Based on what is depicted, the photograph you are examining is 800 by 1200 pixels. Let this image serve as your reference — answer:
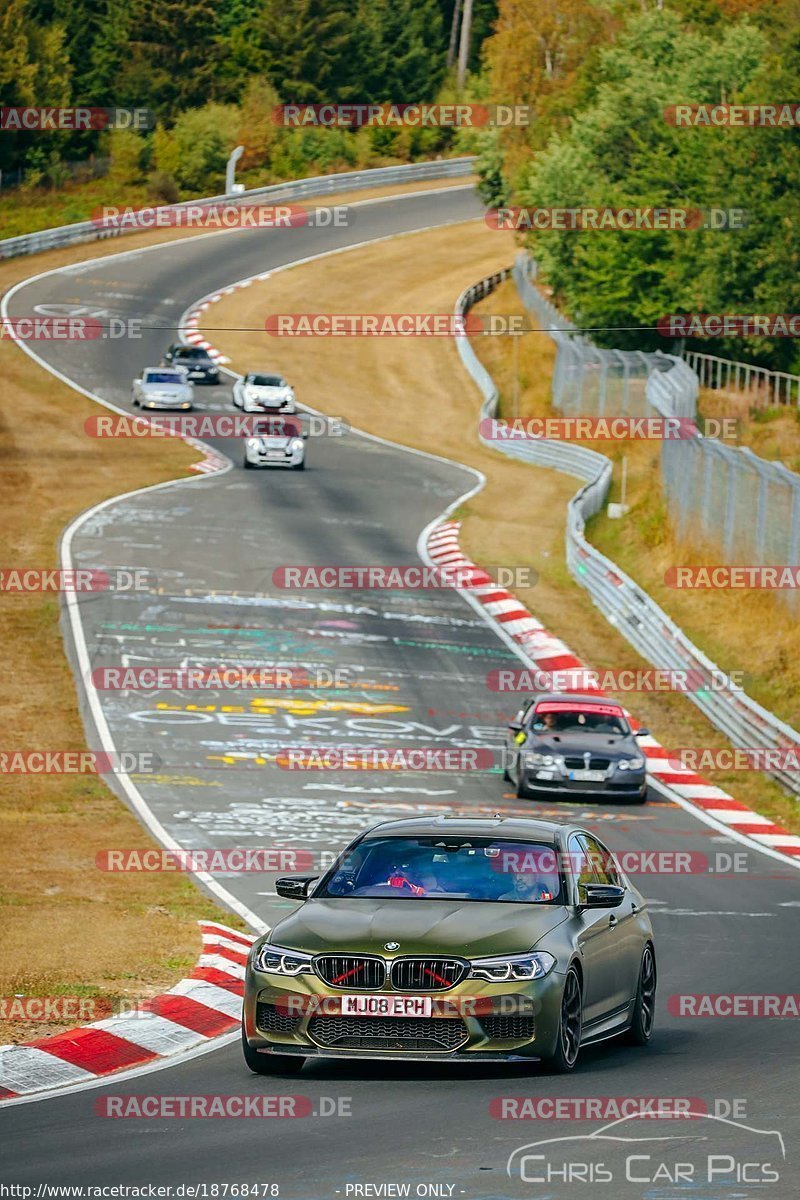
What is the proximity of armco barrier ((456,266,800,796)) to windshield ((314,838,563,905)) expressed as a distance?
16186mm

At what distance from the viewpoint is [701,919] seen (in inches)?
740

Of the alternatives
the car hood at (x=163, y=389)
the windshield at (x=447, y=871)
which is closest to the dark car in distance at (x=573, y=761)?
the windshield at (x=447, y=871)

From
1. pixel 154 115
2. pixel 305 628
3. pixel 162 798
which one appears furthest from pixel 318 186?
pixel 162 798

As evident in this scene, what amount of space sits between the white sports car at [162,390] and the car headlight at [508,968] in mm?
49481

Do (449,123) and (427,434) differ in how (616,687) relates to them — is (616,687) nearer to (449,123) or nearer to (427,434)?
(427,434)

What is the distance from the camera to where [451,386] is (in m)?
69.5

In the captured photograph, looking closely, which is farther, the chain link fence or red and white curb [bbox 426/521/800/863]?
the chain link fence

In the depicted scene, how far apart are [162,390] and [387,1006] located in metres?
49.9

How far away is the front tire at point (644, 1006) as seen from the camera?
1250cm

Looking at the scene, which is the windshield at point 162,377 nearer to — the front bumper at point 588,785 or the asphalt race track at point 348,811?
the asphalt race track at point 348,811

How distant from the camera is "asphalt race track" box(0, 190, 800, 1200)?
891 centimetres

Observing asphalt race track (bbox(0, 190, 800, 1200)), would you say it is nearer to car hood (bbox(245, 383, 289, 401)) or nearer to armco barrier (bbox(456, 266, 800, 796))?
car hood (bbox(245, 383, 289, 401))

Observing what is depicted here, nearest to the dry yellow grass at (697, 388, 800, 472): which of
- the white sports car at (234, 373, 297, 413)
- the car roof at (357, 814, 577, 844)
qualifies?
the white sports car at (234, 373, 297, 413)

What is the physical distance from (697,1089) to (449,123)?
106425mm
